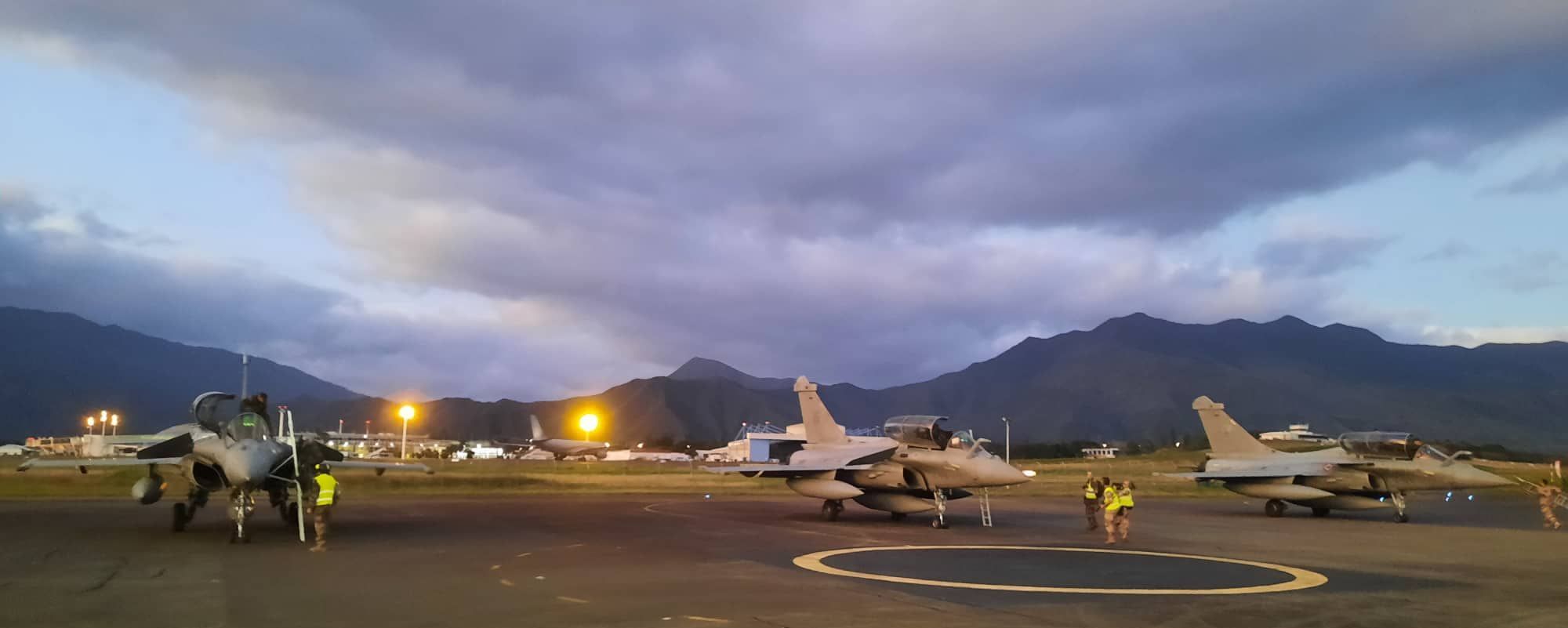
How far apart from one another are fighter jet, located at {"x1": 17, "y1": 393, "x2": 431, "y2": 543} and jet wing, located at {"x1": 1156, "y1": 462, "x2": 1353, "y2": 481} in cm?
2456

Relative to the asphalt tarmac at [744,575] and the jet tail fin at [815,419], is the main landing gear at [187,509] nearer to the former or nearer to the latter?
the asphalt tarmac at [744,575]

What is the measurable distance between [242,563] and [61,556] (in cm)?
360

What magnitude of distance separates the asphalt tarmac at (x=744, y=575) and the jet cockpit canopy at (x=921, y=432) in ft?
8.04

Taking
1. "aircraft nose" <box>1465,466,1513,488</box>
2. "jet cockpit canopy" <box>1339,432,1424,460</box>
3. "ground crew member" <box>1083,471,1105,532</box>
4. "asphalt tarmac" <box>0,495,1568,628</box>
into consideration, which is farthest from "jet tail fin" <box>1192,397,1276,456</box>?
"ground crew member" <box>1083,471,1105,532</box>

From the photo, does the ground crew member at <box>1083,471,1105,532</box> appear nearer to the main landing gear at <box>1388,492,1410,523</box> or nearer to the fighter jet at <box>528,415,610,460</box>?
the main landing gear at <box>1388,492,1410,523</box>

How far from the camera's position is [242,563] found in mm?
14578

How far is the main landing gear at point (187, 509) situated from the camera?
65.8 ft

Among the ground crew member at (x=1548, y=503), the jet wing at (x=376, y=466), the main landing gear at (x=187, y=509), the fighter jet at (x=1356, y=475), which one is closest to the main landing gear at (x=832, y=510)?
the fighter jet at (x=1356, y=475)

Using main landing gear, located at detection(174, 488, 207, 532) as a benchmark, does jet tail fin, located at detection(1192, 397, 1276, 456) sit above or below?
above

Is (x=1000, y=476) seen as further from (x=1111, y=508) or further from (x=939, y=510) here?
(x=1111, y=508)

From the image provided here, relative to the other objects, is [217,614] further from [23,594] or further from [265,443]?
[265,443]

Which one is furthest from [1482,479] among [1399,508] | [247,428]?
[247,428]

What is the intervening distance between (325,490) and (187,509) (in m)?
6.94

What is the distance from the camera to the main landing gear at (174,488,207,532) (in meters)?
20.1
